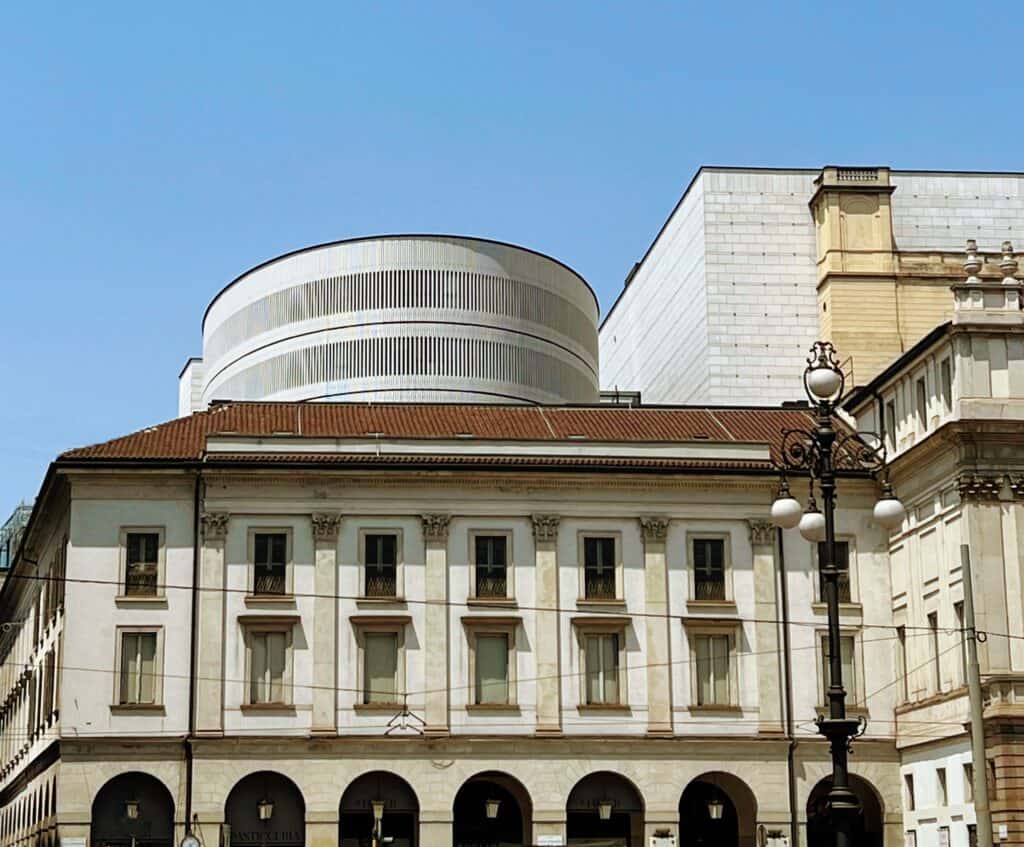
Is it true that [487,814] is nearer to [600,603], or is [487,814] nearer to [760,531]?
[600,603]

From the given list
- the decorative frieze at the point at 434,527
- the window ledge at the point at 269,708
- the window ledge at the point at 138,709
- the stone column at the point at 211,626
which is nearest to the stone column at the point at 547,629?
the decorative frieze at the point at 434,527

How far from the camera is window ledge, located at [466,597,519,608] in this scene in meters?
67.2

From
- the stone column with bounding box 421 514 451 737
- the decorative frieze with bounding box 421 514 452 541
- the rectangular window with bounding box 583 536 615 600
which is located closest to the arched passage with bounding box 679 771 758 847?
the rectangular window with bounding box 583 536 615 600

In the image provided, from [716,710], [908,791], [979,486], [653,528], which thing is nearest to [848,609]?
[716,710]

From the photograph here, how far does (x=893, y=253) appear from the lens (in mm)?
94938

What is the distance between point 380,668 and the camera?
219 feet

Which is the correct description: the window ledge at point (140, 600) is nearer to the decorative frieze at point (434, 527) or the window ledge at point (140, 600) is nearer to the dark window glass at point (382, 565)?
the dark window glass at point (382, 565)

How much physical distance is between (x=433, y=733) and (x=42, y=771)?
16.6 metres

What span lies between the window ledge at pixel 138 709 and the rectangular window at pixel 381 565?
830 cm

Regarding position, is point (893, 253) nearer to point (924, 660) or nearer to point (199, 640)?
point (924, 660)

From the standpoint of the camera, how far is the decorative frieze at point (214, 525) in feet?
220

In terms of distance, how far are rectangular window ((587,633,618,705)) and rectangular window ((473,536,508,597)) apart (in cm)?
375

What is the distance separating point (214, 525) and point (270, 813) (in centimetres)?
1040

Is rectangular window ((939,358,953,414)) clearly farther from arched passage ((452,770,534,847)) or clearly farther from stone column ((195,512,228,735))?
stone column ((195,512,228,735))
